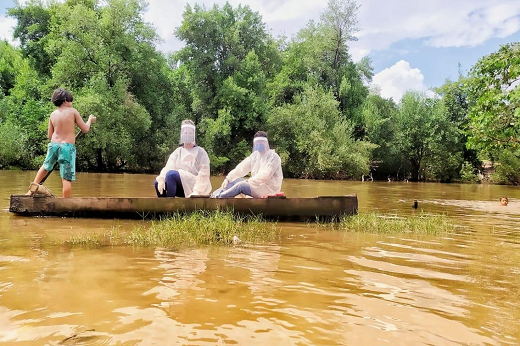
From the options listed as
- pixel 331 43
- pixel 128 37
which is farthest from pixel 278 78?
pixel 128 37

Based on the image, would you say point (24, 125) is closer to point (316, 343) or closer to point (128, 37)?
point (128, 37)

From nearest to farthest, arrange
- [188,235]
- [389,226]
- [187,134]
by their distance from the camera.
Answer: [188,235], [389,226], [187,134]

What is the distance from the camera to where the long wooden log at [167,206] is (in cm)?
662

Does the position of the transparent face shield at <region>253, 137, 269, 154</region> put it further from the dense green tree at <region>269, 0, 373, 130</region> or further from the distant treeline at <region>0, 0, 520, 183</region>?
the dense green tree at <region>269, 0, 373, 130</region>

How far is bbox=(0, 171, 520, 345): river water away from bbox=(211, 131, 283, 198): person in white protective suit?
2.65 meters

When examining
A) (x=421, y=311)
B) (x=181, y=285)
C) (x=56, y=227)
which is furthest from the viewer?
(x=56, y=227)

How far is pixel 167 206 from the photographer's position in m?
6.82

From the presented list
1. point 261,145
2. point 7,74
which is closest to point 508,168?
point 261,145

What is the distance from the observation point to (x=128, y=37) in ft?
106

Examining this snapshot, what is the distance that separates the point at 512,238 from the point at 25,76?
122 feet

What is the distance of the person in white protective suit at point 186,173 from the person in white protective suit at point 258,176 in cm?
37

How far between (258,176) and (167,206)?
1.72 metres

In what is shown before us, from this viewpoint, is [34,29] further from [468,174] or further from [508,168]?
[508,168]

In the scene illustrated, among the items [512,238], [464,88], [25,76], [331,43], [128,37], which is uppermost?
[331,43]
